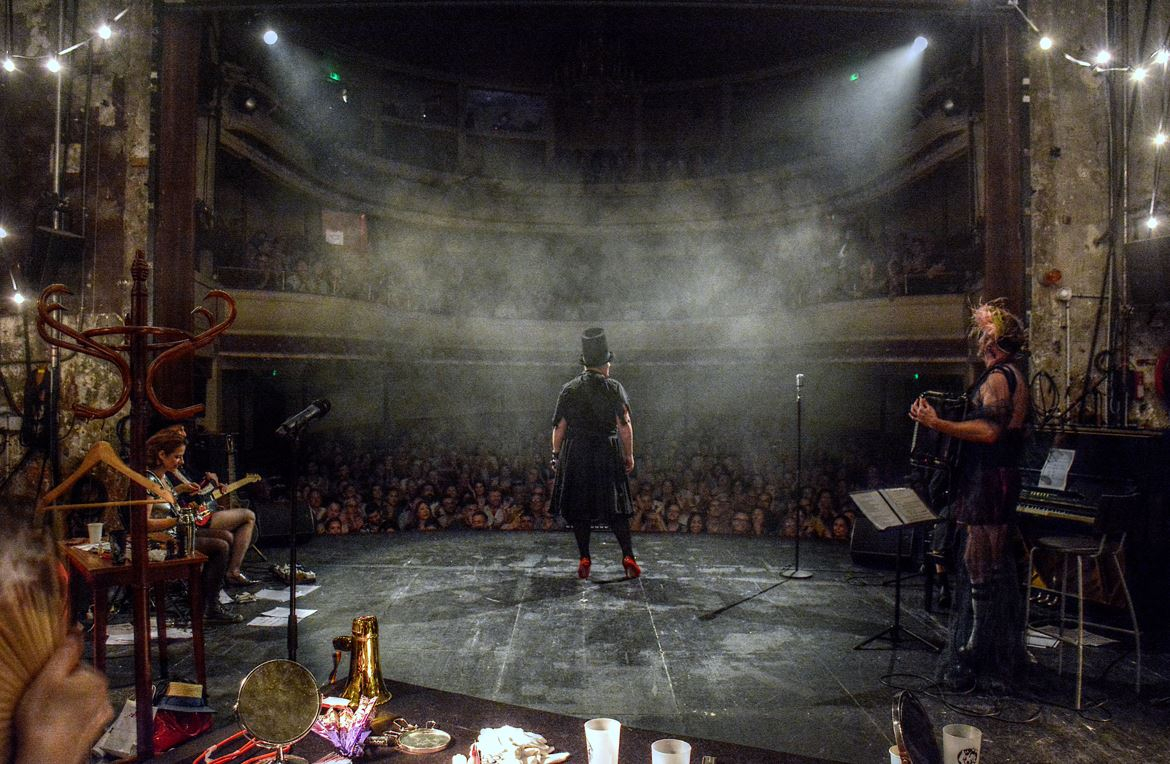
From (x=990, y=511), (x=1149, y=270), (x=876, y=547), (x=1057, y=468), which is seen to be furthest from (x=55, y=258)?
(x=1149, y=270)

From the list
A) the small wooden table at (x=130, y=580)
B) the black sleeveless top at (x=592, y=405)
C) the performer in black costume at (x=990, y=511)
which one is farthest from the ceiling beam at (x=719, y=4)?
the small wooden table at (x=130, y=580)

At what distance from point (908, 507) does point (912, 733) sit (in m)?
2.20

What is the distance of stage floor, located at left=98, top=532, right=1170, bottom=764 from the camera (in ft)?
10.2

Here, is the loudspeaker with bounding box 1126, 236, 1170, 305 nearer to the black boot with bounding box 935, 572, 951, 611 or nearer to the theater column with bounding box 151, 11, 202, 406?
the black boot with bounding box 935, 572, 951, 611

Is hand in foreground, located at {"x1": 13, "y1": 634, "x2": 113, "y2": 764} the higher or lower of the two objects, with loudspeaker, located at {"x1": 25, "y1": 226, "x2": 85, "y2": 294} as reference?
lower

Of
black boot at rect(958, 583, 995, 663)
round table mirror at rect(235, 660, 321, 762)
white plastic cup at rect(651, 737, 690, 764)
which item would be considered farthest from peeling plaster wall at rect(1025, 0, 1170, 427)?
round table mirror at rect(235, 660, 321, 762)

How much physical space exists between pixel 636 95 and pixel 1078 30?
9.01 meters

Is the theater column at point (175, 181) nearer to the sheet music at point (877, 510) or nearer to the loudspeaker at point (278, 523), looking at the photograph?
the loudspeaker at point (278, 523)

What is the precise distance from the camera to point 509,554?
266 inches

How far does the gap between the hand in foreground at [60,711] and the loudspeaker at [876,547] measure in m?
6.09

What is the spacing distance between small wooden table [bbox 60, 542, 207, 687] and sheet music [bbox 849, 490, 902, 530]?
356 cm

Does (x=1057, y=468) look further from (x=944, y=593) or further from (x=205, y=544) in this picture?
(x=205, y=544)

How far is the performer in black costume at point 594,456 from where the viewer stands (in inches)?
221

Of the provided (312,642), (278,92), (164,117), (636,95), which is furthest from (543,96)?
(312,642)
